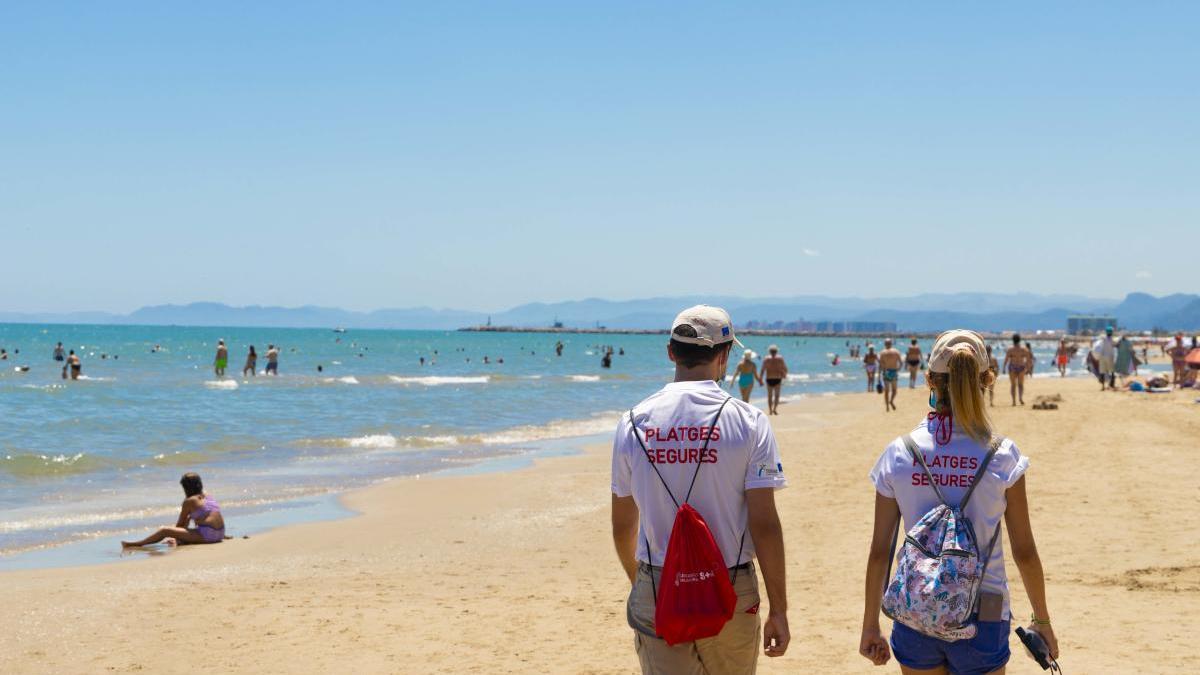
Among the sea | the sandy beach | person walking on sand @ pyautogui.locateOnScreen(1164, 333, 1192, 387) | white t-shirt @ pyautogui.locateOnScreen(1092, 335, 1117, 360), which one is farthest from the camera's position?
white t-shirt @ pyautogui.locateOnScreen(1092, 335, 1117, 360)

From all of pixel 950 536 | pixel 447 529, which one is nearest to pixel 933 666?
pixel 950 536

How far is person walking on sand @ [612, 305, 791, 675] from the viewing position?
2.98 meters

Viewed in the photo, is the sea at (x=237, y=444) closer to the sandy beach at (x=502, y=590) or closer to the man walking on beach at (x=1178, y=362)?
the sandy beach at (x=502, y=590)

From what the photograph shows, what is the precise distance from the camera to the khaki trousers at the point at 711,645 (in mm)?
3027

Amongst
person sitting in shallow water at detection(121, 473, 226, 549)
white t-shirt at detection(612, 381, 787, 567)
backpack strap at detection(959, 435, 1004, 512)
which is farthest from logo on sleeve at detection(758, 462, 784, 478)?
person sitting in shallow water at detection(121, 473, 226, 549)

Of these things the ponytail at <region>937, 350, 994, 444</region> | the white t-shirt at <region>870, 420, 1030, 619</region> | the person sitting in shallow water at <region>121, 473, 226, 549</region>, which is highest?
the ponytail at <region>937, 350, 994, 444</region>

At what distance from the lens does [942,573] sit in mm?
2990

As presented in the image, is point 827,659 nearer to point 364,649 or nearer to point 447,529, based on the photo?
point 364,649

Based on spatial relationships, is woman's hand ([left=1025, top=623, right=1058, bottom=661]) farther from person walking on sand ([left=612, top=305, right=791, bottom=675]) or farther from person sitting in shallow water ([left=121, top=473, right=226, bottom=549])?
person sitting in shallow water ([left=121, top=473, right=226, bottom=549])

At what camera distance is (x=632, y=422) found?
3066mm

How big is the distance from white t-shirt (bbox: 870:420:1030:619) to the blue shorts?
0.08m

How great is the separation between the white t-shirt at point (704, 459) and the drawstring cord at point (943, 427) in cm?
48

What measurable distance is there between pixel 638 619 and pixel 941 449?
3.27ft

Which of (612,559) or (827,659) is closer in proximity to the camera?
(827,659)
